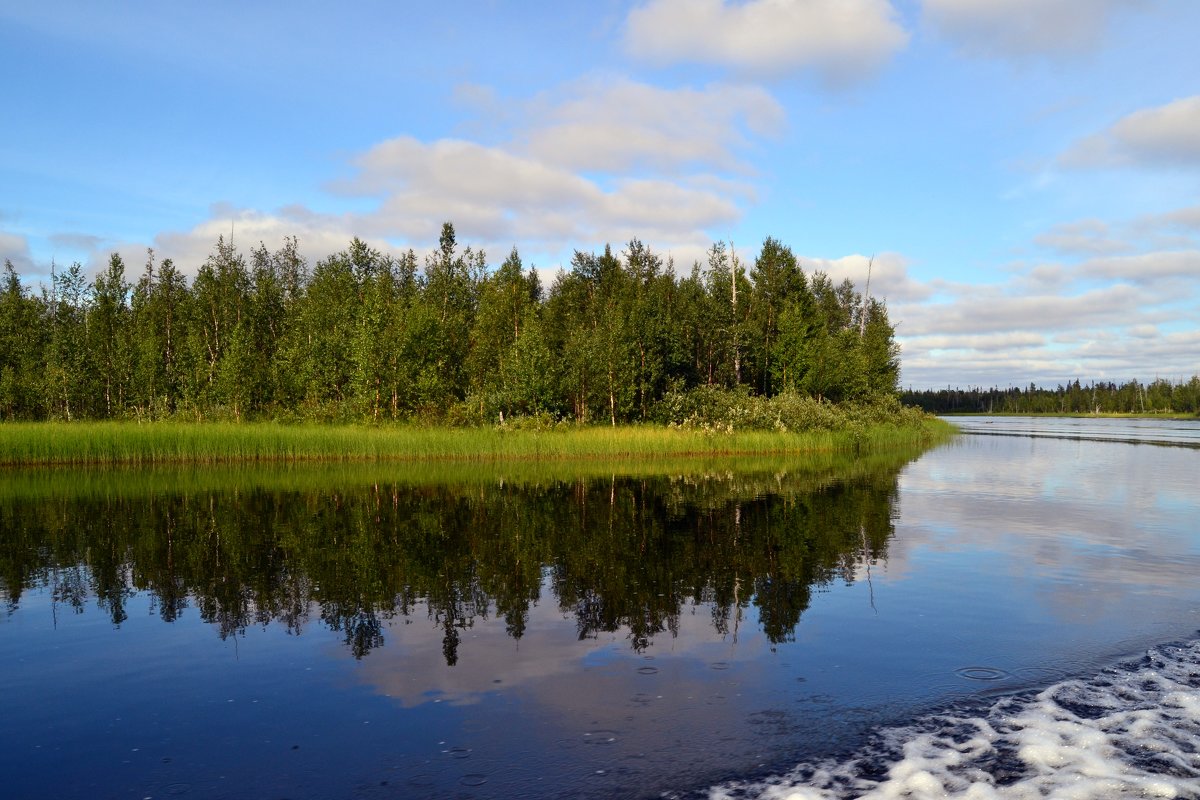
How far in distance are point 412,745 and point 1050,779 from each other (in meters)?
5.90

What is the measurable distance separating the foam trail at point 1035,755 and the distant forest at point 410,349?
40.5 metres

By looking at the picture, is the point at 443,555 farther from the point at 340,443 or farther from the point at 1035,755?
the point at 340,443

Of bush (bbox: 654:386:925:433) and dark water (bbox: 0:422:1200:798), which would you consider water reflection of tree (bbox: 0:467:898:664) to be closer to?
dark water (bbox: 0:422:1200:798)

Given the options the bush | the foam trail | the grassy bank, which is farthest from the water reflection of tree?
the bush

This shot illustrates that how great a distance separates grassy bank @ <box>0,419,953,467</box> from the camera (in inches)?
1432

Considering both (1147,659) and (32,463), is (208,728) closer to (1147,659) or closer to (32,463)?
(1147,659)

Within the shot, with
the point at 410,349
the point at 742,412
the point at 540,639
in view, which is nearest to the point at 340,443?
the point at 410,349

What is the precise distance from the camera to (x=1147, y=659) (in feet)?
31.6

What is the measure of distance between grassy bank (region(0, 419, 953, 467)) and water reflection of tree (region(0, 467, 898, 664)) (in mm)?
13077

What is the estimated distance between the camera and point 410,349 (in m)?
54.1

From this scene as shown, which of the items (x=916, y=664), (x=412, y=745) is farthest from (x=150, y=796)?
(x=916, y=664)

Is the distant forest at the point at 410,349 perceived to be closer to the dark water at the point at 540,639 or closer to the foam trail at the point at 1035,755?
the dark water at the point at 540,639

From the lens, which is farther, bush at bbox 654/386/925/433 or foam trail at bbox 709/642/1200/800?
bush at bbox 654/386/925/433

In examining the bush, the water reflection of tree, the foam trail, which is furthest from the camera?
the bush
